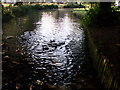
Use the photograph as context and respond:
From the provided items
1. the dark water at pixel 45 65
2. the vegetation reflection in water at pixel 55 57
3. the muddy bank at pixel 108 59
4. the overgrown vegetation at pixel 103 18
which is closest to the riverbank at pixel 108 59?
the muddy bank at pixel 108 59

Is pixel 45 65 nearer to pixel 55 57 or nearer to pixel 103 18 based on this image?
pixel 55 57

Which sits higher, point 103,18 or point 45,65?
point 103,18

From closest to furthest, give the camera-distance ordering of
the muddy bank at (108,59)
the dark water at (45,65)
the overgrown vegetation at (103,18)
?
the muddy bank at (108,59), the dark water at (45,65), the overgrown vegetation at (103,18)

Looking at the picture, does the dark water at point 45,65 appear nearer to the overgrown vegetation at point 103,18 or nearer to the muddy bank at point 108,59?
the muddy bank at point 108,59

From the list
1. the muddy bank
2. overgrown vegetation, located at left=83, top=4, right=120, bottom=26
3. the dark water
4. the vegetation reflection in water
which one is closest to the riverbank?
the muddy bank

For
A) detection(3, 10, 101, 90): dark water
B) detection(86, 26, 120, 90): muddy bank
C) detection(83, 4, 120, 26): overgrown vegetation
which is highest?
detection(83, 4, 120, 26): overgrown vegetation

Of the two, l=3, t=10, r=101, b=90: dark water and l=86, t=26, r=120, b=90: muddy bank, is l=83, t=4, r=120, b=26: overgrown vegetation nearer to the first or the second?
l=3, t=10, r=101, b=90: dark water

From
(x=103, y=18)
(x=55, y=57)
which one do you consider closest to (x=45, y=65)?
(x=55, y=57)

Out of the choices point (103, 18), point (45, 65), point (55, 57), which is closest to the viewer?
point (45, 65)

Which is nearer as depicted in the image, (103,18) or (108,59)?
(108,59)

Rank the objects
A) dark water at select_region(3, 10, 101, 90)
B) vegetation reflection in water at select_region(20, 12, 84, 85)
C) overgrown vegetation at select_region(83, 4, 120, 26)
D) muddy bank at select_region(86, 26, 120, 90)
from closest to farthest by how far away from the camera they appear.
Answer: muddy bank at select_region(86, 26, 120, 90) → dark water at select_region(3, 10, 101, 90) → vegetation reflection in water at select_region(20, 12, 84, 85) → overgrown vegetation at select_region(83, 4, 120, 26)

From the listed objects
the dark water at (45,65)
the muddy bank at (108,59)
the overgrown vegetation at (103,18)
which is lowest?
the dark water at (45,65)

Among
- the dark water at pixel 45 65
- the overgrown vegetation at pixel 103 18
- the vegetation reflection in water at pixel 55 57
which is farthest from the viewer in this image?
the overgrown vegetation at pixel 103 18

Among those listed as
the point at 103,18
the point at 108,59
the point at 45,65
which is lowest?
the point at 45,65
